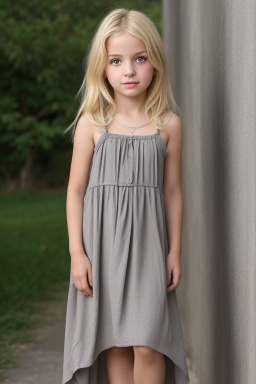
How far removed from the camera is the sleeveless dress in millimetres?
2738

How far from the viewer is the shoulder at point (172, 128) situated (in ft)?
9.50

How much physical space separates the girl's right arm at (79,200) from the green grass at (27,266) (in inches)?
69.4

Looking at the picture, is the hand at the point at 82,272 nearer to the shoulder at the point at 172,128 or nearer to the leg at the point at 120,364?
the leg at the point at 120,364

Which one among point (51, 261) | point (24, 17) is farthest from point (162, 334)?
point (24, 17)

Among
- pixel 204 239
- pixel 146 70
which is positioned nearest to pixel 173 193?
pixel 146 70

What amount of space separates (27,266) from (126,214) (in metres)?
4.87

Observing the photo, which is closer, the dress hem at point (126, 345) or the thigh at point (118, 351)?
the dress hem at point (126, 345)

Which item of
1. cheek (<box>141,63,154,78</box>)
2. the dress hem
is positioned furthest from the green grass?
cheek (<box>141,63,154,78</box>)

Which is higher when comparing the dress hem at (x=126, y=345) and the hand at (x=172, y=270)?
the hand at (x=172, y=270)

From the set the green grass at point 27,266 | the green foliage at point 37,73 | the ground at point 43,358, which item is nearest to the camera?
the ground at point 43,358

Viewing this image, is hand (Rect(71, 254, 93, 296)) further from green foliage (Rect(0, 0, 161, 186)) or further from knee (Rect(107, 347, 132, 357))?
green foliage (Rect(0, 0, 161, 186))

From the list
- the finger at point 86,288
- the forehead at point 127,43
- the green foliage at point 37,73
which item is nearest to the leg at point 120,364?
the finger at point 86,288

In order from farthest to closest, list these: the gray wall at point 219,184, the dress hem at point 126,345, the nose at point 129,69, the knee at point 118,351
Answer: the knee at point 118,351 → the nose at point 129,69 → the dress hem at point 126,345 → the gray wall at point 219,184

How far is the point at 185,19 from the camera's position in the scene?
14.7ft
